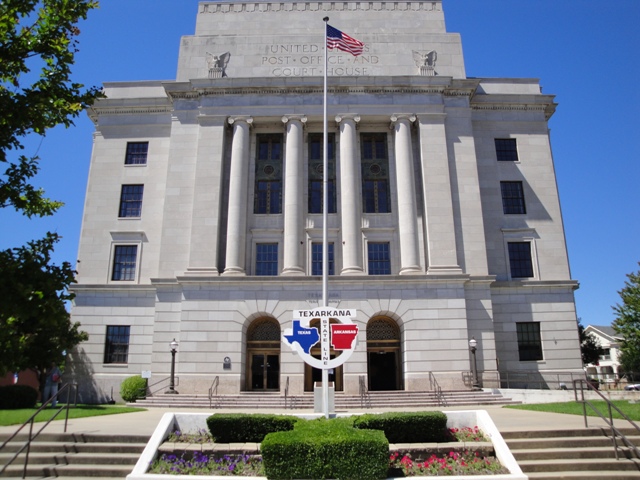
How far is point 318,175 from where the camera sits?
35125 mm

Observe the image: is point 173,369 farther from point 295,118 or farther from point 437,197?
point 437,197

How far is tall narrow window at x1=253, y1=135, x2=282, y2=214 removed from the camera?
114 feet

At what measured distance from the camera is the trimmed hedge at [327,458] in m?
10.5

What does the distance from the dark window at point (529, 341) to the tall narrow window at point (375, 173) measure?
11.8 metres

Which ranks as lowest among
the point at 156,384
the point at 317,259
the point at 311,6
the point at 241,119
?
the point at 156,384

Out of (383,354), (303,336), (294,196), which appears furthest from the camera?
Result: (294,196)

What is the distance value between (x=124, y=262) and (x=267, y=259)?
10.1 meters

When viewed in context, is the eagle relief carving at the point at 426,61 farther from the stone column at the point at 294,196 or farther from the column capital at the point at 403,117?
the stone column at the point at 294,196

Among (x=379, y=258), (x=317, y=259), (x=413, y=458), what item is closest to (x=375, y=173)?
(x=379, y=258)

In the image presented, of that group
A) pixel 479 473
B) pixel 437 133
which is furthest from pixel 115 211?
pixel 479 473

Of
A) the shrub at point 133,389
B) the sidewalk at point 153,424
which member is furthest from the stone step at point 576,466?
the shrub at point 133,389

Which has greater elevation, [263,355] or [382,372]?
[263,355]

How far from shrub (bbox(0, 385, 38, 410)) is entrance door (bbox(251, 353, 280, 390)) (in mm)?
11936

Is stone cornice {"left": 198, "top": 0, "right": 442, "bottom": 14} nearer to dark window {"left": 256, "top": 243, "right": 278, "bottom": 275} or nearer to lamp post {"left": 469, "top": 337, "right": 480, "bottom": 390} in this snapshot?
dark window {"left": 256, "top": 243, "right": 278, "bottom": 275}
